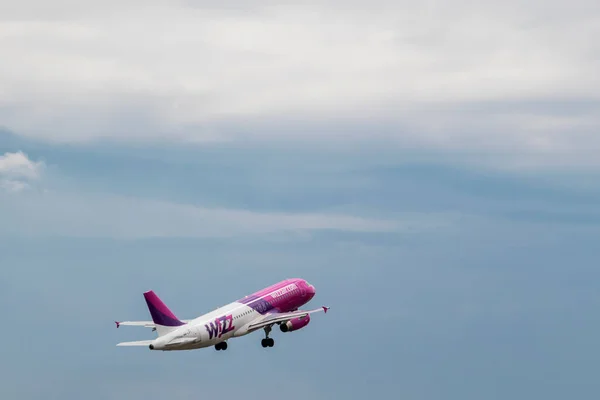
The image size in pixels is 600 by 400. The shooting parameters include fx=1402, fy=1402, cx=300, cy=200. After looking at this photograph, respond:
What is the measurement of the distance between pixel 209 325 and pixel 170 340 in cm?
747

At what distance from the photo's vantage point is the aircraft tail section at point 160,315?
196 m

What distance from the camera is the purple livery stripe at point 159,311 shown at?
195500 millimetres

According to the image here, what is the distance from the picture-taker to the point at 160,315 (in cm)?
19550

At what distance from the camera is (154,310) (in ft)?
641

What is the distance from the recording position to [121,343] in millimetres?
194250

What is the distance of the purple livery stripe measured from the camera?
19550cm

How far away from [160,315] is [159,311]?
575 millimetres

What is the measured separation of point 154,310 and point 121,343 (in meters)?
6.42

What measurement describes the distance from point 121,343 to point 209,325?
43.0 ft

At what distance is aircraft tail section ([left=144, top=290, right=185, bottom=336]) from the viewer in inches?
7697

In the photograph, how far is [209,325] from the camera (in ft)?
655
